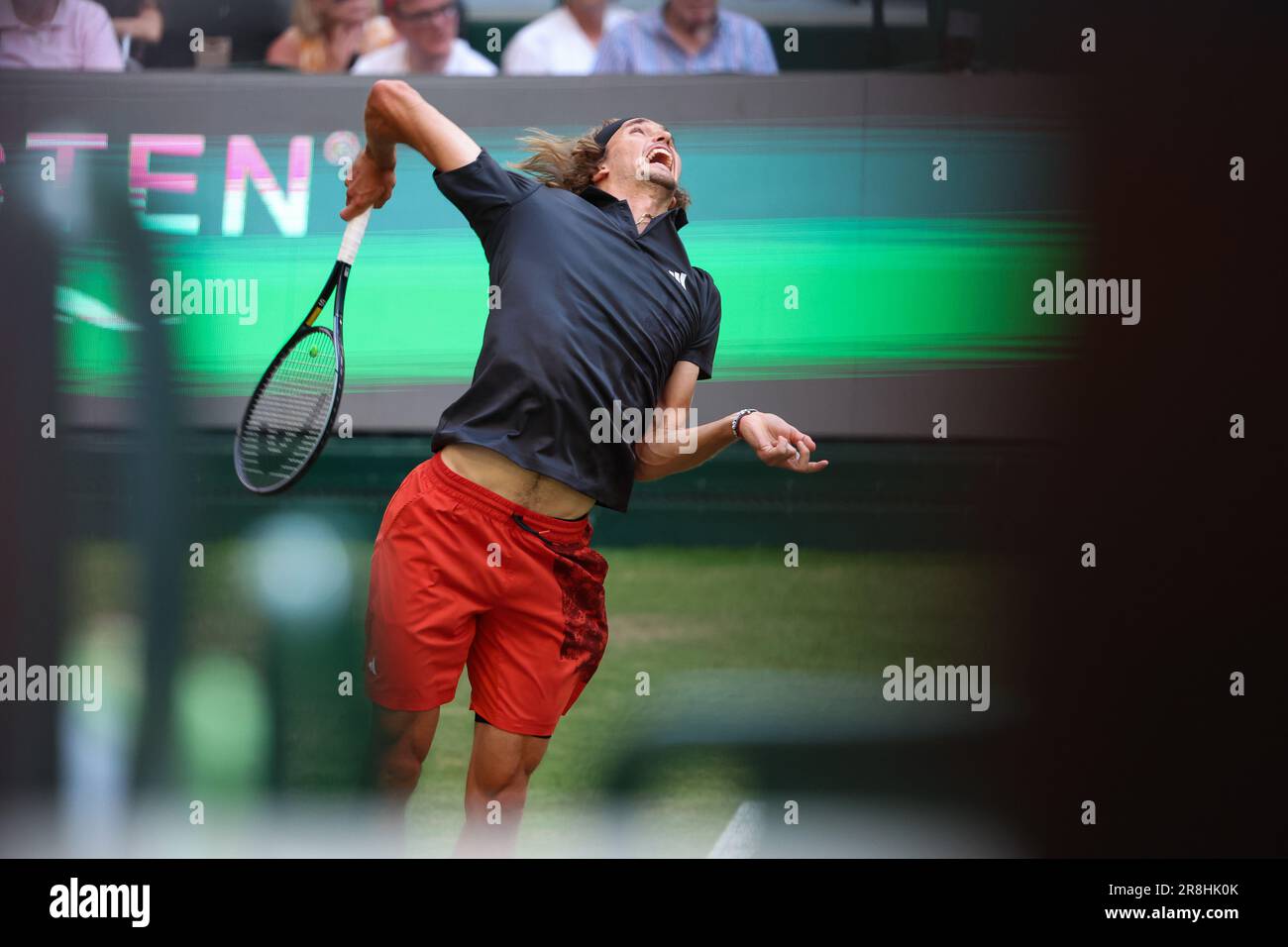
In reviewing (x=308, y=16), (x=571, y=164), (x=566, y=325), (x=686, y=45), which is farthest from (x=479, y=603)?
(x=308, y=16)

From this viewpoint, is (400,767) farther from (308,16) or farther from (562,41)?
(308,16)

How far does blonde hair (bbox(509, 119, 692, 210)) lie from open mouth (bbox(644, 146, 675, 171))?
0.07 m

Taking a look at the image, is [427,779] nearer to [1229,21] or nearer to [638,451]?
[638,451]

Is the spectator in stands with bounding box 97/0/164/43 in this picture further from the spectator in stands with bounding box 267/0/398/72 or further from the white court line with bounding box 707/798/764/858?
the white court line with bounding box 707/798/764/858

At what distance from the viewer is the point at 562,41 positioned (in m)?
5.93

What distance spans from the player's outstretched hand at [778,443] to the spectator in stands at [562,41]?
2.81m

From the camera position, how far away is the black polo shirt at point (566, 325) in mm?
3689

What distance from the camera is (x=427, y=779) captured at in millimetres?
4773

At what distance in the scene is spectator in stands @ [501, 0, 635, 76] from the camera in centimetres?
583

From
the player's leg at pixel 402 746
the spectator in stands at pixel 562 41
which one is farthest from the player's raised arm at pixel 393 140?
the spectator in stands at pixel 562 41

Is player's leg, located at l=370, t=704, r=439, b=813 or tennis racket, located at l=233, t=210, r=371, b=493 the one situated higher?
tennis racket, located at l=233, t=210, r=371, b=493

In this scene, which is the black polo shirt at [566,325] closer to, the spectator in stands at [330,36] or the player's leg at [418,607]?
the player's leg at [418,607]

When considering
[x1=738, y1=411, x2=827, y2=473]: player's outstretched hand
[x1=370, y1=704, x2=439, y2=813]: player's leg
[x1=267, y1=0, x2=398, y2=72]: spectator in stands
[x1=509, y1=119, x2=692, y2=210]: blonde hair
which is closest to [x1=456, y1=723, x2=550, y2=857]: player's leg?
[x1=370, y1=704, x2=439, y2=813]: player's leg

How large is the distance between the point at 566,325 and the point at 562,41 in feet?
8.34
